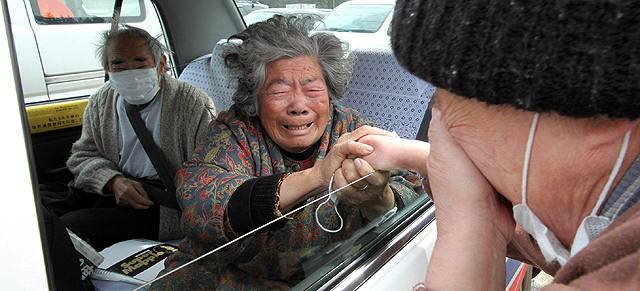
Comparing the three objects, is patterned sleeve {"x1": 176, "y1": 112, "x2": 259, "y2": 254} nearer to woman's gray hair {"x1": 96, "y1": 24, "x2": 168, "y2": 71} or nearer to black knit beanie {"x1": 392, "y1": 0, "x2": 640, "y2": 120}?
woman's gray hair {"x1": 96, "y1": 24, "x2": 168, "y2": 71}

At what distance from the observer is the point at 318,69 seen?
1.99 m

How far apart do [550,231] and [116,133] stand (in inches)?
98.0

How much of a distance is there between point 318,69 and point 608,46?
1554 millimetres

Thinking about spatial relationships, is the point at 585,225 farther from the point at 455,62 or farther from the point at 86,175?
the point at 86,175

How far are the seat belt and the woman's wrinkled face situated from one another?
2.82ft

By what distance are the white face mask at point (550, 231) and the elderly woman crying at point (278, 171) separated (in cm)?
66

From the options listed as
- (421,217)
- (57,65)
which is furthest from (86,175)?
(421,217)

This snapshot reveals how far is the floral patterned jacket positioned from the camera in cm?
122

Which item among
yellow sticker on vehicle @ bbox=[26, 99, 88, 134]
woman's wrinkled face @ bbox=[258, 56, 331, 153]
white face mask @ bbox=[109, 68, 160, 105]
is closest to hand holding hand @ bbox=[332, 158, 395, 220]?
woman's wrinkled face @ bbox=[258, 56, 331, 153]

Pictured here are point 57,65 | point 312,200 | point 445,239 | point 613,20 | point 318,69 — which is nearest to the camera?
point 613,20

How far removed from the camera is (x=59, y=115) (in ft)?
8.77

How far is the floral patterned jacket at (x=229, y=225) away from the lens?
1216 millimetres

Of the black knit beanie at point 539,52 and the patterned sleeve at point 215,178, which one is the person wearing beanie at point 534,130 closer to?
the black knit beanie at point 539,52

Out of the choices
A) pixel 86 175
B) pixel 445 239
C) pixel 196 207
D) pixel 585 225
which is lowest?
pixel 86 175
